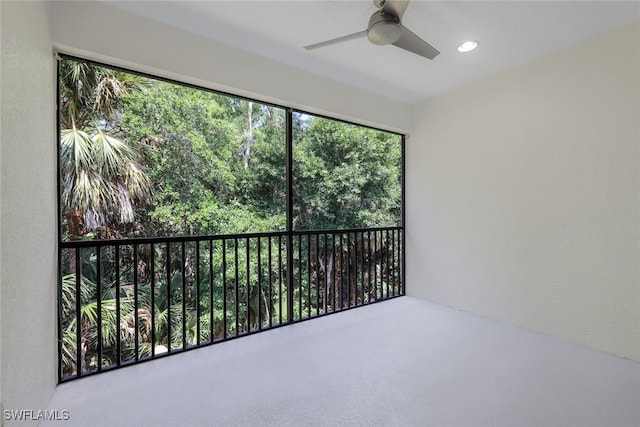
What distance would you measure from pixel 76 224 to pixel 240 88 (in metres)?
3.02

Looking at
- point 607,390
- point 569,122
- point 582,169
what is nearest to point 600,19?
point 569,122

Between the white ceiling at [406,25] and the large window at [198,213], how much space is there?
19.7 inches

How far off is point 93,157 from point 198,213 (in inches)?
70.7

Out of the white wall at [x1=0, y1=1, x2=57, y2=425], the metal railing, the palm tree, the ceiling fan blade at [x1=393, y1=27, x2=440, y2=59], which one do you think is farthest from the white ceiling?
the palm tree

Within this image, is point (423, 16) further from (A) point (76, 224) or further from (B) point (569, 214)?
(A) point (76, 224)

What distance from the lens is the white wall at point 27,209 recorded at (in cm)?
104

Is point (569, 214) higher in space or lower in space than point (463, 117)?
lower

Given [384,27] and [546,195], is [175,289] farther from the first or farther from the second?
[546,195]

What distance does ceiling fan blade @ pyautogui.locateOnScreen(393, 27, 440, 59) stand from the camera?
5.76ft

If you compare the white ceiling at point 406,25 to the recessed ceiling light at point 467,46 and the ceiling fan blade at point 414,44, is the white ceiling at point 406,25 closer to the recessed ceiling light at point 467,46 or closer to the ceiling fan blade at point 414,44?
the recessed ceiling light at point 467,46

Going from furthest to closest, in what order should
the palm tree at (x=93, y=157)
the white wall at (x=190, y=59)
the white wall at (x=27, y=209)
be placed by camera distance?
the palm tree at (x=93, y=157) → the white wall at (x=190, y=59) → the white wall at (x=27, y=209)

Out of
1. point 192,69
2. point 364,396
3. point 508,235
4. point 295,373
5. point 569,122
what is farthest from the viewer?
point 508,235

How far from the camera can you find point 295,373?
1.87 meters

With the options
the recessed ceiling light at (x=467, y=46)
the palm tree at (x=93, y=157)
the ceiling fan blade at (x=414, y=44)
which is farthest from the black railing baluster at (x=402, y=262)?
the palm tree at (x=93, y=157)
